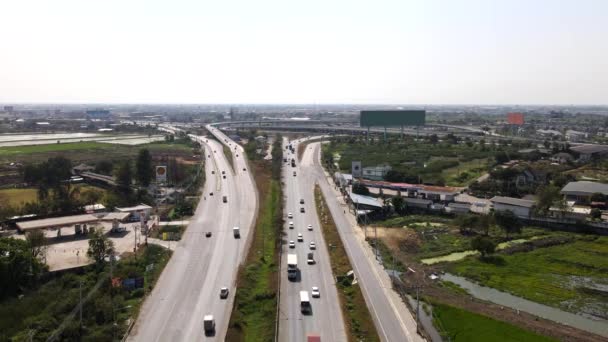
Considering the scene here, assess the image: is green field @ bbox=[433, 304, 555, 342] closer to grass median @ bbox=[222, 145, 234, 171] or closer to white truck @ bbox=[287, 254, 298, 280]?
white truck @ bbox=[287, 254, 298, 280]

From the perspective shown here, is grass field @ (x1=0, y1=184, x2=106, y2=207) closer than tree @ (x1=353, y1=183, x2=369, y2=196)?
Yes

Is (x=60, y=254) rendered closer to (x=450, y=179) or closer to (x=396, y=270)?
(x=396, y=270)

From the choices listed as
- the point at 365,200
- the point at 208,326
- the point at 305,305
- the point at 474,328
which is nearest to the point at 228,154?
the point at 365,200

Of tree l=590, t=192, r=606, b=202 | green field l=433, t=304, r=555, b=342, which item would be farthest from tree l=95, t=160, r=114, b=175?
tree l=590, t=192, r=606, b=202

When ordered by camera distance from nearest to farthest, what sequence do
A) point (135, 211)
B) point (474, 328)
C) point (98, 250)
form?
point (474, 328) → point (98, 250) → point (135, 211)

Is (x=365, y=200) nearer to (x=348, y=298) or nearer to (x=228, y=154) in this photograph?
(x=348, y=298)

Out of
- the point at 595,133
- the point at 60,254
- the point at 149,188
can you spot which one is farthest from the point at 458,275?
the point at 595,133
